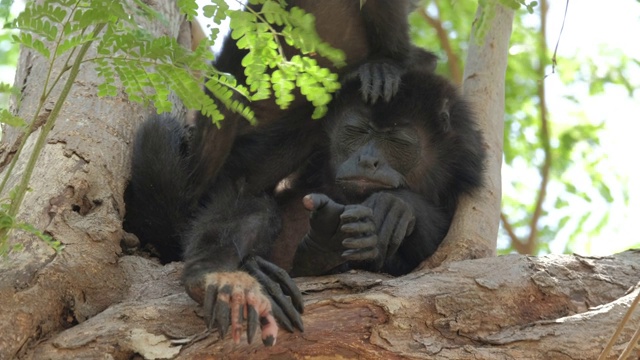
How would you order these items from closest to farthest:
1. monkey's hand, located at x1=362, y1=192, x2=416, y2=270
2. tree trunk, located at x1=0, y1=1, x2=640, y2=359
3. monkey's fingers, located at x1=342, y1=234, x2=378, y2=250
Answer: tree trunk, located at x1=0, y1=1, x2=640, y2=359
monkey's fingers, located at x1=342, y1=234, x2=378, y2=250
monkey's hand, located at x1=362, y1=192, x2=416, y2=270

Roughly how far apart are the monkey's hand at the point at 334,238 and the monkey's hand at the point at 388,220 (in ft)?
0.93

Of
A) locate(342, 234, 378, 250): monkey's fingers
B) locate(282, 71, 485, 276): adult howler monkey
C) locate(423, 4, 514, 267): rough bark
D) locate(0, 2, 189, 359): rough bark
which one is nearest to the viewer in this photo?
locate(0, 2, 189, 359): rough bark

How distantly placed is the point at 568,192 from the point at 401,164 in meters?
4.53

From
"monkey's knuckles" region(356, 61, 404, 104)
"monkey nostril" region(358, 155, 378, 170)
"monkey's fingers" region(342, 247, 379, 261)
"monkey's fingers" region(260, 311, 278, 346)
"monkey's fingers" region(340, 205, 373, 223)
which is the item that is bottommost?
"monkey's fingers" region(260, 311, 278, 346)

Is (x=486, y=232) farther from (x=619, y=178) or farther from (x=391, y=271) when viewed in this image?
(x=619, y=178)

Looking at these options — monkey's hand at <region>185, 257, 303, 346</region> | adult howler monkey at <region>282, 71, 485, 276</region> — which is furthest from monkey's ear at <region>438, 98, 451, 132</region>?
monkey's hand at <region>185, 257, 303, 346</region>

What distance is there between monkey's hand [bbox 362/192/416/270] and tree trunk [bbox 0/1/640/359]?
1.43 feet

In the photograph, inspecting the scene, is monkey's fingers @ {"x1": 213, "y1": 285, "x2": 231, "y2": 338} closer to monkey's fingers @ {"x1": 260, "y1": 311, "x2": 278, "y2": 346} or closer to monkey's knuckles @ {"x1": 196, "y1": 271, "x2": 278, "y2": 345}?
monkey's knuckles @ {"x1": 196, "y1": 271, "x2": 278, "y2": 345}

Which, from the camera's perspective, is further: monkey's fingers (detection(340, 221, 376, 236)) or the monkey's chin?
the monkey's chin

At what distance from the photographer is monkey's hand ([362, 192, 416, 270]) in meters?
4.84

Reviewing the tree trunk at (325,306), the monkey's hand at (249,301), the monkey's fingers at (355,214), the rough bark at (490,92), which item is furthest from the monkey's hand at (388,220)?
the monkey's hand at (249,301)

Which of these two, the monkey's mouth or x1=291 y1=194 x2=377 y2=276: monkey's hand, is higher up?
the monkey's mouth

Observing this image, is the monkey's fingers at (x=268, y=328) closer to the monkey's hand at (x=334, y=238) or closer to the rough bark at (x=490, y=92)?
the monkey's hand at (x=334, y=238)

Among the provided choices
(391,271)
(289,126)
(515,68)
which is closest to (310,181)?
(289,126)
